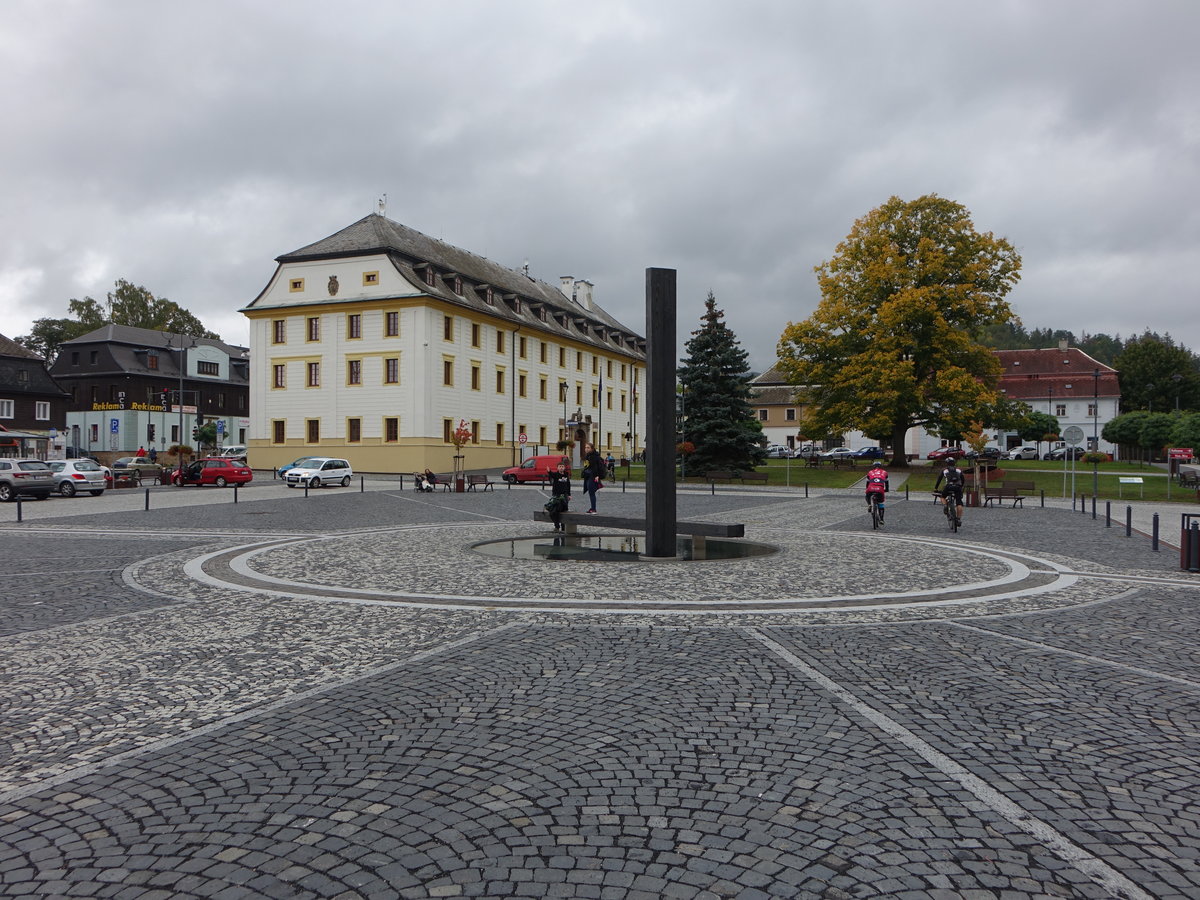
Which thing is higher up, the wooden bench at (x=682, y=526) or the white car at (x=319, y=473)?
the white car at (x=319, y=473)

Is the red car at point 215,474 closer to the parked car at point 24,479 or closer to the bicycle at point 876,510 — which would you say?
the parked car at point 24,479

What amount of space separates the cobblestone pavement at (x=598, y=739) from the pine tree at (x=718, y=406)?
3371cm

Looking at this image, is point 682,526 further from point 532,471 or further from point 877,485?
point 532,471

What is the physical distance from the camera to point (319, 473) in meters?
42.3

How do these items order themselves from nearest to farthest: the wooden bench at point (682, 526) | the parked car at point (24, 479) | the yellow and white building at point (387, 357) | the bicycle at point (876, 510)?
the wooden bench at point (682, 526), the bicycle at point (876, 510), the parked car at point (24, 479), the yellow and white building at point (387, 357)

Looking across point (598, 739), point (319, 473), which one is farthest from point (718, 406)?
point (598, 739)

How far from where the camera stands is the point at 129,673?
6.50m

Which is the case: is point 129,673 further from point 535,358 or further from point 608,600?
point 535,358

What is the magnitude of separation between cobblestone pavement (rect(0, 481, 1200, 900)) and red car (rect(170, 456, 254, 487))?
3360cm

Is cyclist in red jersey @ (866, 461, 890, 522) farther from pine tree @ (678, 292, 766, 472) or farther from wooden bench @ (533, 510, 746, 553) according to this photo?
pine tree @ (678, 292, 766, 472)

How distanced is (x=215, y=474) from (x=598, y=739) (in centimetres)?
4298

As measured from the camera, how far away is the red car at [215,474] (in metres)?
43.3

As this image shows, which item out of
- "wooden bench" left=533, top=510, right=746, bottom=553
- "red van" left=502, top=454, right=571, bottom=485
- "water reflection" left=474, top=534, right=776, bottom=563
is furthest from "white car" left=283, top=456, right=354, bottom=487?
"water reflection" left=474, top=534, right=776, bottom=563

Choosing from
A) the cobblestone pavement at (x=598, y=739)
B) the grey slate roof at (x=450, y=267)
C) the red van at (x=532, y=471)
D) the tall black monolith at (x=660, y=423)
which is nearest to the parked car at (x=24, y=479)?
the red van at (x=532, y=471)
